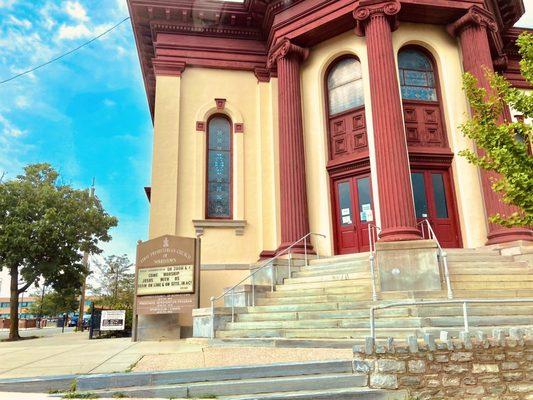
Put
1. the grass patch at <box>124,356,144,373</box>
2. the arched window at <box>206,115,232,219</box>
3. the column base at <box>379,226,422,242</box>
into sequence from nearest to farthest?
the grass patch at <box>124,356,144,373</box> < the column base at <box>379,226,422,242</box> < the arched window at <box>206,115,232,219</box>

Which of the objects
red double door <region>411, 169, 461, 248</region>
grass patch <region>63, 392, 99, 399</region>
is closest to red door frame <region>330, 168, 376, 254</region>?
red double door <region>411, 169, 461, 248</region>

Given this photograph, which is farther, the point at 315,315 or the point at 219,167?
the point at 219,167

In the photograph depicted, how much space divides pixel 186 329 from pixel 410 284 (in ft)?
20.7

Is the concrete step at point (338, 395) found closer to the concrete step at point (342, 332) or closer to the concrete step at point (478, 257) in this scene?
the concrete step at point (342, 332)

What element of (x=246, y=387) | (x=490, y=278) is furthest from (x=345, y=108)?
(x=246, y=387)

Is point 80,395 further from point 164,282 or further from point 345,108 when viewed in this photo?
point 345,108

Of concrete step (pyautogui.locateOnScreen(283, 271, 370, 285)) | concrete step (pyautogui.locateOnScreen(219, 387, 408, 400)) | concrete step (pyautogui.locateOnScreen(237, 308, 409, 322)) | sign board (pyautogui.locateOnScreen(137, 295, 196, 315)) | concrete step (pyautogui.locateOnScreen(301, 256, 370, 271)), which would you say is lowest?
concrete step (pyautogui.locateOnScreen(219, 387, 408, 400))

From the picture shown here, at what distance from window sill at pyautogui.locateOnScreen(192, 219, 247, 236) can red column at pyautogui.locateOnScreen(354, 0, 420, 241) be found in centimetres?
496

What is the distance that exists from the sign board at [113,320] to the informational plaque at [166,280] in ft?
17.7

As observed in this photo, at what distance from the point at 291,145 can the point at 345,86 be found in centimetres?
284

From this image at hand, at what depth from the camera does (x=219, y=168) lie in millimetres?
15531

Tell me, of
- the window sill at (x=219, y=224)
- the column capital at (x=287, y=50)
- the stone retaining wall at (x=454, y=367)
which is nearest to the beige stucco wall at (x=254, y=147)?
the window sill at (x=219, y=224)

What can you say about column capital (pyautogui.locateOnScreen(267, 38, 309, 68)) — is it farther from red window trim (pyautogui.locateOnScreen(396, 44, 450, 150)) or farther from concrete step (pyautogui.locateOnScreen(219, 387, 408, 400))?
concrete step (pyautogui.locateOnScreen(219, 387, 408, 400))

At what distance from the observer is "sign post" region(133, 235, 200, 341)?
1177 cm
